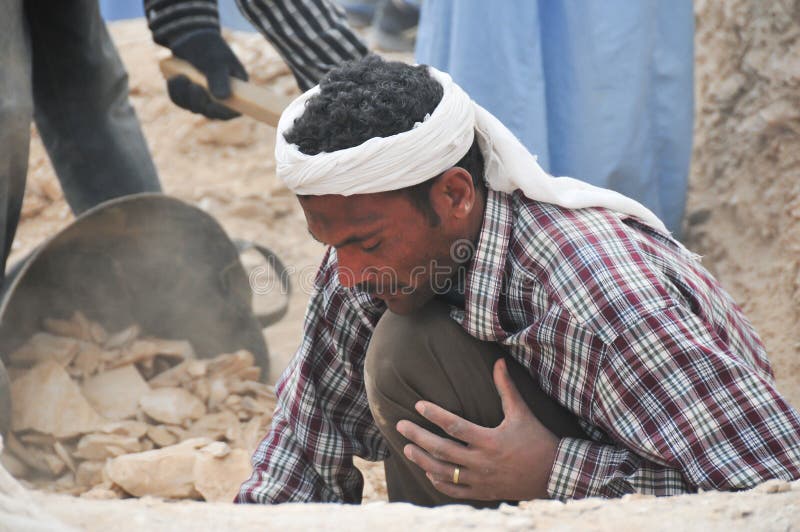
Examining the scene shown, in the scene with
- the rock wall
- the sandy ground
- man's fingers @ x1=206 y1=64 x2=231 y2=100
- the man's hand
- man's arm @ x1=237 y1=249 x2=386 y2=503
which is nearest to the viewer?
the sandy ground

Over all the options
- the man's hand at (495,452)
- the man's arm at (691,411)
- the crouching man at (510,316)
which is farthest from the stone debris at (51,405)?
the man's arm at (691,411)

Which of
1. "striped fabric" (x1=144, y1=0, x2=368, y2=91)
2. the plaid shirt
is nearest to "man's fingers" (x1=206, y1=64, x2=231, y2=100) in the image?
"striped fabric" (x1=144, y1=0, x2=368, y2=91)

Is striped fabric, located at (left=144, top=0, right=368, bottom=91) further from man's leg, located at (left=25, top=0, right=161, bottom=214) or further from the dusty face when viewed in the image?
the dusty face

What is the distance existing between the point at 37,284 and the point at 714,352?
6.92ft

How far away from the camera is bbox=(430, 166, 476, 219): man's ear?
1765 mm

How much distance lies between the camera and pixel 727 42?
137 inches

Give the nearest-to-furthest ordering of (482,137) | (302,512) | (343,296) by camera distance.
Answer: (302,512), (482,137), (343,296)

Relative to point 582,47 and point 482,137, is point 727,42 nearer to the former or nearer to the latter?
point 582,47

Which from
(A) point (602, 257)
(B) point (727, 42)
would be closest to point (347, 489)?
(A) point (602, 257)

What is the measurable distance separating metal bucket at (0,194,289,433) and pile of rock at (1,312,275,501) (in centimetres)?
5

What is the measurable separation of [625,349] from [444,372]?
0.37 meters

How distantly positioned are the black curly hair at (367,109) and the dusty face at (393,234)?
27 mm

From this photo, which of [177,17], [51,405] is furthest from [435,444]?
[177,17]

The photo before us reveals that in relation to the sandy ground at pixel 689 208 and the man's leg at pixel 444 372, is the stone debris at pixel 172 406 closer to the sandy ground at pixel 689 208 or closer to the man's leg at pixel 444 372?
the sandy ground at pixel 689 208
